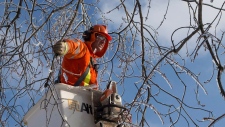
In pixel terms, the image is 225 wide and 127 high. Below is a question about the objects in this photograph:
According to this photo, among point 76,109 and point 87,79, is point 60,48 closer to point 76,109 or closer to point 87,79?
point 76,109

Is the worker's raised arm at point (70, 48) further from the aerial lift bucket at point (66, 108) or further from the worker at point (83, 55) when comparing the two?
the aerial lift bucket at point (66, 108)

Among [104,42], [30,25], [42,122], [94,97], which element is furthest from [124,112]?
[104,42]

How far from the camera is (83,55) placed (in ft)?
13.8

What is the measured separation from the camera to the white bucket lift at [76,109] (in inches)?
130

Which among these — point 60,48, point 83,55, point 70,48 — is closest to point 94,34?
point 83,55

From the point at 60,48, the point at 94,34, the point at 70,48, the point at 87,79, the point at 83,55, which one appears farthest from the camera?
the point at 94,34

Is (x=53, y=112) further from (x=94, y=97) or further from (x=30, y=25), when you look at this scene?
(x=30, y=25)

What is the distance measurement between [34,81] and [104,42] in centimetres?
166

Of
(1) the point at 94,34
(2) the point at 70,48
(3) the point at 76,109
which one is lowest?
(3) the point at 76,109

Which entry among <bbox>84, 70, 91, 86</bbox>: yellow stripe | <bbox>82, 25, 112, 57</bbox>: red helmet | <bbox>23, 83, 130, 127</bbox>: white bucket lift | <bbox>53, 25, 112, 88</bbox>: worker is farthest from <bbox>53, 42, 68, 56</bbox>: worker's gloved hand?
<bbox>82, 25, 112, 57</bbox>: red helmet

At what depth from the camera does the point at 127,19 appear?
3.82 m

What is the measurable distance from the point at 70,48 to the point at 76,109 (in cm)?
67

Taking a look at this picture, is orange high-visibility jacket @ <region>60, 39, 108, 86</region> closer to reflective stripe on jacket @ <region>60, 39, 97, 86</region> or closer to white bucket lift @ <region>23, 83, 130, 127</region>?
reflective stripe on jacket @ <region>60, 39, 97, 86</region>

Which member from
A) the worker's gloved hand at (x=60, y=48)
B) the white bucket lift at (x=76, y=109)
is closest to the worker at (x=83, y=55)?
the worker's gloved hand at (x=60, y=48)
